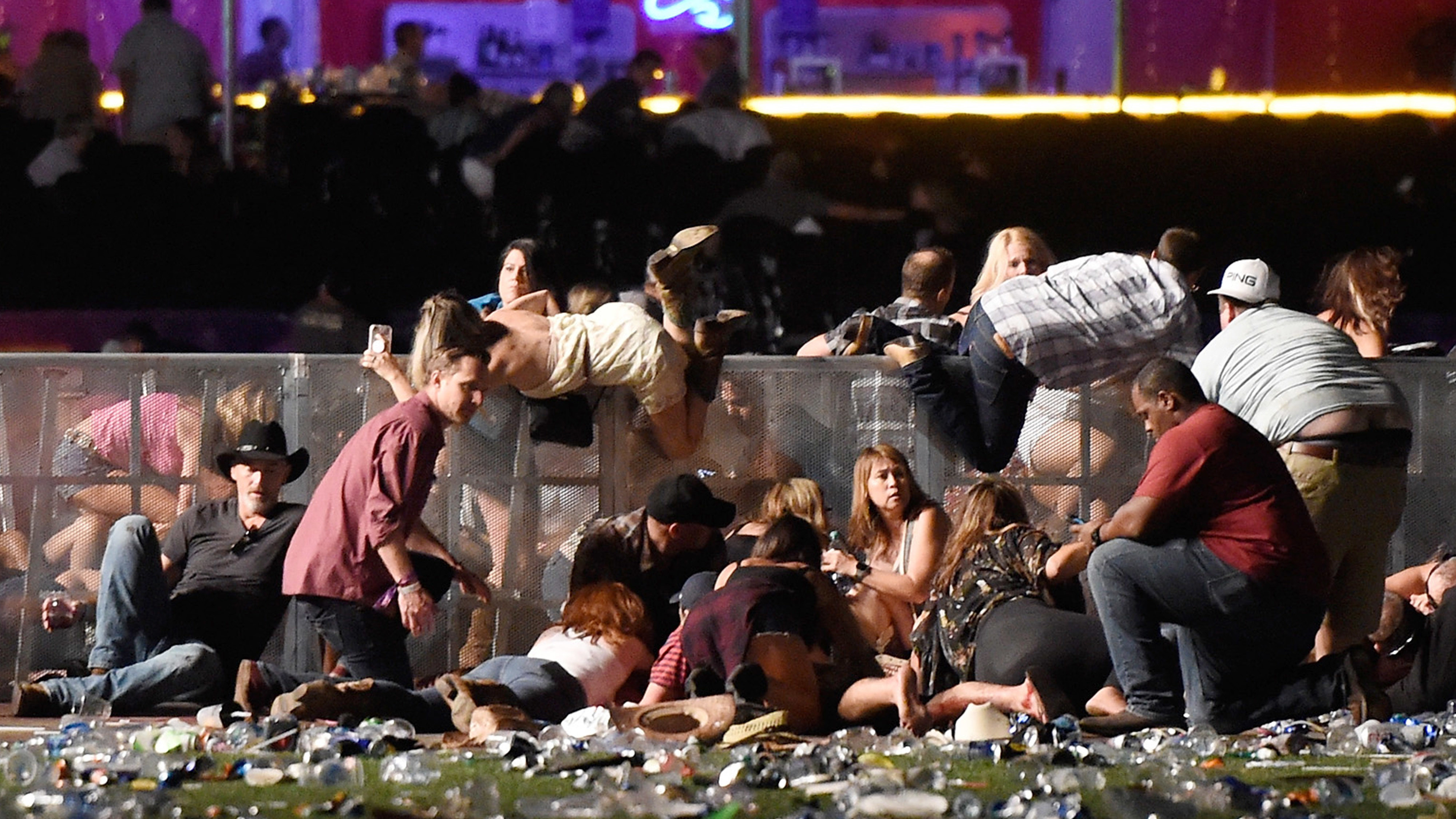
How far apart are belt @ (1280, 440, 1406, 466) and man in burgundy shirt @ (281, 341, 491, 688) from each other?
9.69 feet

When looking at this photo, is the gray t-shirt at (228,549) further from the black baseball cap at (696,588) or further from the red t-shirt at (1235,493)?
the red t-shirt at (1235,493)

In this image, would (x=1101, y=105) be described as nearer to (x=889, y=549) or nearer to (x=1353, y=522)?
(x=889, y=549)

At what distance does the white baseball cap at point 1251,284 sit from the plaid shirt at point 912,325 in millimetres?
1214

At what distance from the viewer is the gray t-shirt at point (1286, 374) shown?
7.48 m

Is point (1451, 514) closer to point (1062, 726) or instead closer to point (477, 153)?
point (1062, 726)

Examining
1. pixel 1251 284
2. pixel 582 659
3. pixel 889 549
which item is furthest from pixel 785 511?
pixel 1251 284

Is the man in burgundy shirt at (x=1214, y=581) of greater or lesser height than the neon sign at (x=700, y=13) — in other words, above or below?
below

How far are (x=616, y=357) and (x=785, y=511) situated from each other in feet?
2.80

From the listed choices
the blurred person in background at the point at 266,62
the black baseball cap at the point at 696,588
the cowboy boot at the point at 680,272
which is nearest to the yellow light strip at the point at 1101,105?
the blurred person in background at the point at 266,62

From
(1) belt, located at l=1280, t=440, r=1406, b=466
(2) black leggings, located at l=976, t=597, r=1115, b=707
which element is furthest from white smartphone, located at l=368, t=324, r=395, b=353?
(1) belt, located at l=1280, t=440, r=1406, b=466

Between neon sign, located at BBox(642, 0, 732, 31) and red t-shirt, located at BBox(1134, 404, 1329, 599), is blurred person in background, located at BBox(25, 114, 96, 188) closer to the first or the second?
neon sign, located at BBox(642, 0, 732, 31)

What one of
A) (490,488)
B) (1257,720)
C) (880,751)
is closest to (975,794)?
(880,751)

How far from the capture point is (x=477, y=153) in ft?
37.0

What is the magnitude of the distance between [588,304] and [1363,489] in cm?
311
